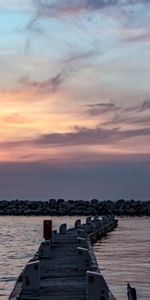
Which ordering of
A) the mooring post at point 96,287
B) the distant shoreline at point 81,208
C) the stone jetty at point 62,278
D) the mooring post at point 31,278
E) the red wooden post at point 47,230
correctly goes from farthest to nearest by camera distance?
the distant shoreline at point 81,208 → the red wooden post at point 47,230 → the mooring post at point 31,278 → the stone jetty at point 62,278 → the mooring post at point 96,287

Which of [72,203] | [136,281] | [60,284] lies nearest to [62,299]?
[60,284]

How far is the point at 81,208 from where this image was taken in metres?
138

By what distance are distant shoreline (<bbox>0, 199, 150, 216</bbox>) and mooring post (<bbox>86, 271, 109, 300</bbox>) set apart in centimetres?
11124

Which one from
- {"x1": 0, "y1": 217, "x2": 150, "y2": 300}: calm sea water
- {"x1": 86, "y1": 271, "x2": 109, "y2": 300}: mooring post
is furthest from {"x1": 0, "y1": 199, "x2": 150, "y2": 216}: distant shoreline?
{"x1": 86, "y1": 271, "x2": 109, "y2": 300}: mooring post

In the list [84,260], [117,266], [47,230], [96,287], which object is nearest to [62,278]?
[84,260]

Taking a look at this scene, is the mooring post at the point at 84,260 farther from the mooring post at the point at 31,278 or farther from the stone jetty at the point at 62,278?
the mooring post at the point at 31,278

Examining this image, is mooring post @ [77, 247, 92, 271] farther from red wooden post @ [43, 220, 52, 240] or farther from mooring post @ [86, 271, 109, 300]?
red wooden post @ [43, 220, 52, 240]

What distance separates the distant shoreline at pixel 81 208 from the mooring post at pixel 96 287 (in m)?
111

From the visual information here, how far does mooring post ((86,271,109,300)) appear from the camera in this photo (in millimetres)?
16134

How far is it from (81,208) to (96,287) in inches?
4815

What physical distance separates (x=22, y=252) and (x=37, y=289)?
117ft

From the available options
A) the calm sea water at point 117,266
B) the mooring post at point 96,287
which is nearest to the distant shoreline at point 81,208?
the calm sea water at point 117,266

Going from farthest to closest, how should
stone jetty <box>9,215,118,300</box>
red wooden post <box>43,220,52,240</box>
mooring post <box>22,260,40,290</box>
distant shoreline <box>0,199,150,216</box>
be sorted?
distant shoreline <box>0,199,150,216</box>, red wooden post <box>43,220,52,240</box>, mooring post <box>22,260,40,290</box>, stone jetty <box>9,215,118,300</box>

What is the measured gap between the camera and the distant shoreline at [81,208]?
13010 centimetres
